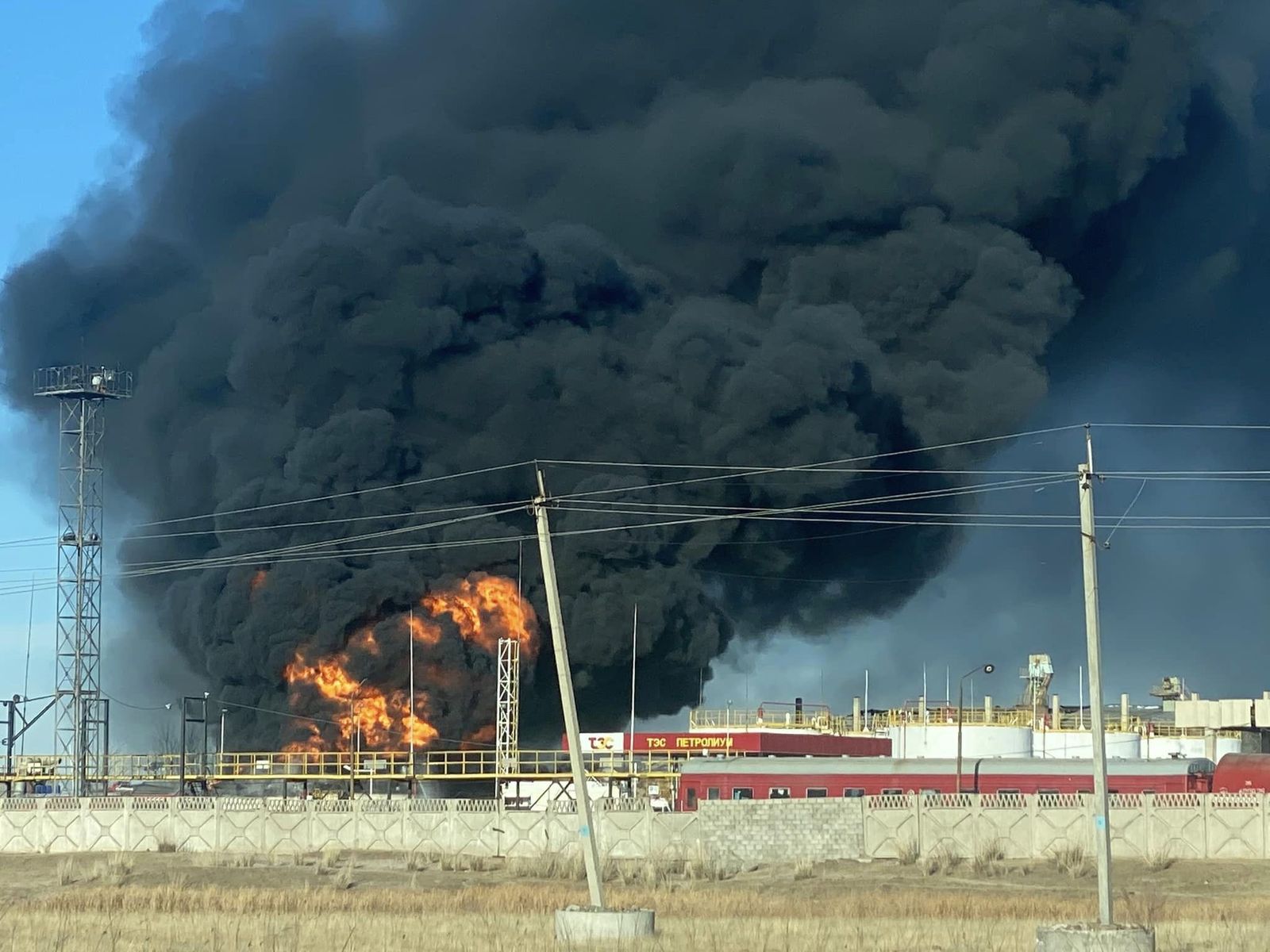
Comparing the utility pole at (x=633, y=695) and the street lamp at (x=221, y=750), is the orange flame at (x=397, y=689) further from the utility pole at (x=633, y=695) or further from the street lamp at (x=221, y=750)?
the utility pole at (x=633, y=695)

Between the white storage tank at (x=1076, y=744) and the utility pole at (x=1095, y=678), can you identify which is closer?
the utility pole at (x=1095, y=678)

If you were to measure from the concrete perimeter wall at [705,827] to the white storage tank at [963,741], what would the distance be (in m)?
27.9

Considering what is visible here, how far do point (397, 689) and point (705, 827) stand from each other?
3658 centimetres

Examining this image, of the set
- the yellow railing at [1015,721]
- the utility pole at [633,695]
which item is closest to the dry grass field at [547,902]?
the utility pole at [633,695]

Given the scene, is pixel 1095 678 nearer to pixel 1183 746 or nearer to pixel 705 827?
pixel 705 827

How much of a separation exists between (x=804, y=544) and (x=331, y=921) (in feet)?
217

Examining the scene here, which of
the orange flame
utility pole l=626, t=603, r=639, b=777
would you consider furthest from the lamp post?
utility pole l=626, t=603, r=639, b=777

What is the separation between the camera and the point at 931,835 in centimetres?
5656

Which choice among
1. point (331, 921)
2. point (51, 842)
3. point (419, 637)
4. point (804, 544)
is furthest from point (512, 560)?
point (331, 921)

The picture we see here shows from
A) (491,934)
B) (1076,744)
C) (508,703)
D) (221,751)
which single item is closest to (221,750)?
(221,751)

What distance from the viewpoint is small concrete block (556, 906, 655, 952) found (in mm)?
35344

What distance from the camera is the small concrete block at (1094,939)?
31.8 metres

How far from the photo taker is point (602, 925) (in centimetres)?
3547

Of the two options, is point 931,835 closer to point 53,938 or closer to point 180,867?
point 180,867
